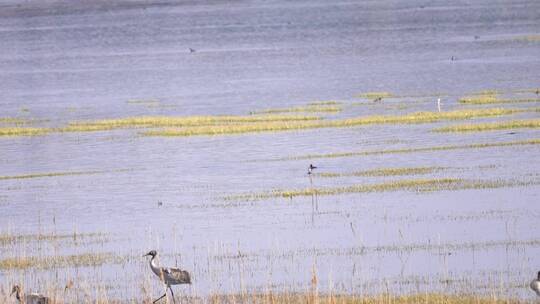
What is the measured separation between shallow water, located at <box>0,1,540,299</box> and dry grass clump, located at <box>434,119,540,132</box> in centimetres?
90

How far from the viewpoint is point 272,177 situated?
34781 mm

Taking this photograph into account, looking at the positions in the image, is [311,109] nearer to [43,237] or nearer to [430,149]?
[430,149]

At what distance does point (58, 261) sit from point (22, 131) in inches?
1009

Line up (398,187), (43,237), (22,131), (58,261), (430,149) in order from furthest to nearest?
(22,131), (430,149), (398,187), (43,237), (58,261)

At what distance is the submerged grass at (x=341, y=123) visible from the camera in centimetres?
4500

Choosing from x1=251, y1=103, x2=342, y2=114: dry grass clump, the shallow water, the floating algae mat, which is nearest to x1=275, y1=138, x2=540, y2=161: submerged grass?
the shallow water

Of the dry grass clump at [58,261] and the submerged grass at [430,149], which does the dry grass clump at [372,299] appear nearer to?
the dry grass clump at [58,261]

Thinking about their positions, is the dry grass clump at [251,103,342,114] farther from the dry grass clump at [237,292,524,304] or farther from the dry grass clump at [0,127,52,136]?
the dry grass clump at [237,292,524,304]

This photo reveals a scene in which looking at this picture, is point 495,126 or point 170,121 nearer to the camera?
point 495,126

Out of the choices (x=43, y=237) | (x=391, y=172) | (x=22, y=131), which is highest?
(x=22, y=131)

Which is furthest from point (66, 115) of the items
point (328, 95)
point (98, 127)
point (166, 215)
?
point (166, 215)

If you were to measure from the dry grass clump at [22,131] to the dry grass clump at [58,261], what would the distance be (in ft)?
80.7

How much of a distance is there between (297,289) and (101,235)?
26.2 feet

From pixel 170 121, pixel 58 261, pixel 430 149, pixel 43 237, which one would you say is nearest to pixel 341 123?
pixel 170 121
